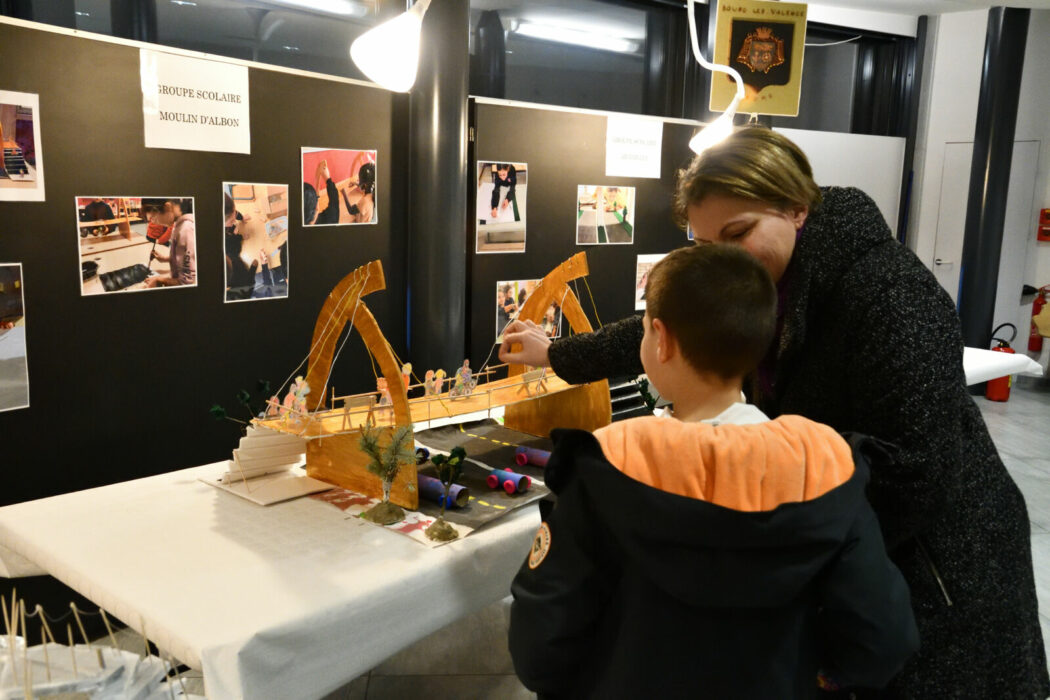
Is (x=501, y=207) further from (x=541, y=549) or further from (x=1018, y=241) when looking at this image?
(x=1018, y=241)

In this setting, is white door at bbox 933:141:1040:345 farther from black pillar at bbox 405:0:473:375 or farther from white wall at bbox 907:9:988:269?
black pillar at bbox 405:0:473:375

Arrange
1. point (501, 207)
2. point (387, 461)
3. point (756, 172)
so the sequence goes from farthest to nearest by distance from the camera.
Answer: point (501, 207), point (387, 461), point (756, 172)

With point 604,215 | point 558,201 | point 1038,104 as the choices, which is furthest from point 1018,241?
point 558,201

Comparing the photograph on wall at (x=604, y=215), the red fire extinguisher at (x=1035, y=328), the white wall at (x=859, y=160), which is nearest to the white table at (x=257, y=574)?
the photograph on wall at (x=604, y=215)

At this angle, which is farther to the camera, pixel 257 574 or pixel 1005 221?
pixel 1005 221

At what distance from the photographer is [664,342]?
1.15 metres

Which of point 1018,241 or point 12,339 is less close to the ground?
point 1018,241

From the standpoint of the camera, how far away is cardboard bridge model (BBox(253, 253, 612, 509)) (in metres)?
1.82

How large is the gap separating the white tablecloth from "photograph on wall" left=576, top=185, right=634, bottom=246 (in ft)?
5.58

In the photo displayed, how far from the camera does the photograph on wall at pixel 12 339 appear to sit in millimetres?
2297

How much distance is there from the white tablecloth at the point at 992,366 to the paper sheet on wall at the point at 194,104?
3.06 m

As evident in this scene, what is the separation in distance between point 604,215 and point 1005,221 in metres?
4.23

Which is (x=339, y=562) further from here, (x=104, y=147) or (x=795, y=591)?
(x=104, y=147)

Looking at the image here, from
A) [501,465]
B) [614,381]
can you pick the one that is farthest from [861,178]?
[501,465]
